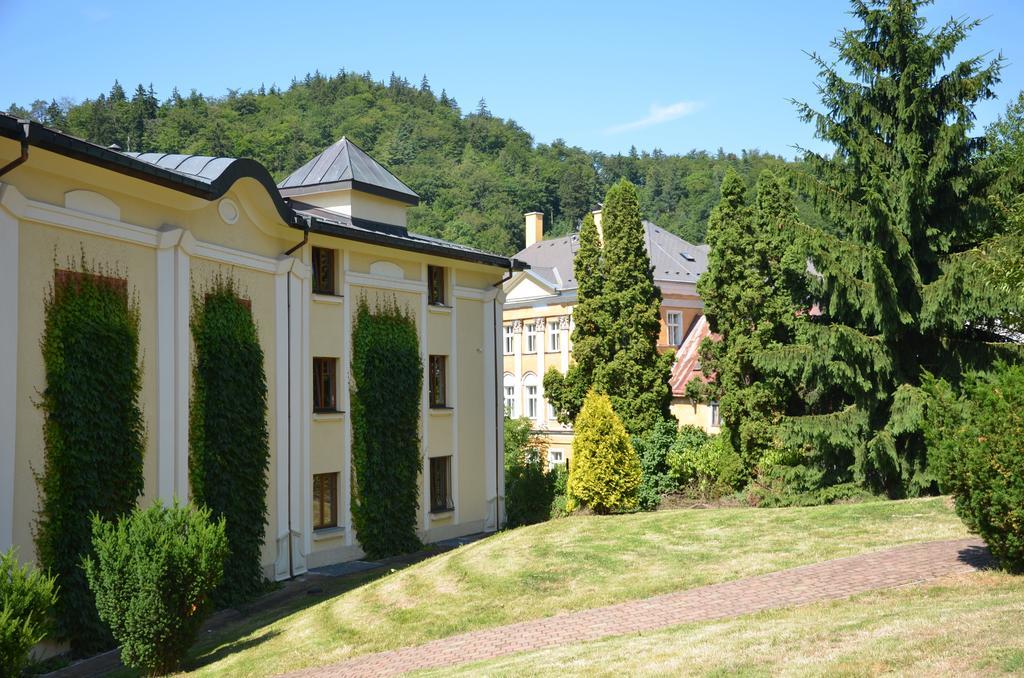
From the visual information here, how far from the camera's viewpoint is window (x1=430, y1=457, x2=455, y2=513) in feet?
84.5

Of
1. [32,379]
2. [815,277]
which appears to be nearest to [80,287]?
[32,379]

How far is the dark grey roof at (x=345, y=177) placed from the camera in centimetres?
2552

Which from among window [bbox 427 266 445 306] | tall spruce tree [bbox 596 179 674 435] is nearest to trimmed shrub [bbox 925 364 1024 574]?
window [bbox 427 266 445 306]

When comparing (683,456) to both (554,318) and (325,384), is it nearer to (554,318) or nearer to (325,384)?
(325,384)

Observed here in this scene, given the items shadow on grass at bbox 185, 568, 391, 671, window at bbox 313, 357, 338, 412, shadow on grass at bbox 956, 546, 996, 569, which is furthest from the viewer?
window at bbox 313, 357, 338, 412

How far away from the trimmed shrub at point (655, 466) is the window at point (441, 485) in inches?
322

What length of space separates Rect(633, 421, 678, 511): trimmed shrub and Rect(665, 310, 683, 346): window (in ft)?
41.2

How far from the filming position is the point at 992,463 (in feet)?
37.0

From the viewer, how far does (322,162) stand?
2681 centimetres

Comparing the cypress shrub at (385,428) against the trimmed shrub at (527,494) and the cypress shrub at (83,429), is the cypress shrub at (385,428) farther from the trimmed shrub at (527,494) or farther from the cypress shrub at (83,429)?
the cypress shrub at (83,429)

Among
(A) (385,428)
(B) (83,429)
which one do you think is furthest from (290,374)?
(B) (83,429)

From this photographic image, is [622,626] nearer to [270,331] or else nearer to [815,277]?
[270,331]

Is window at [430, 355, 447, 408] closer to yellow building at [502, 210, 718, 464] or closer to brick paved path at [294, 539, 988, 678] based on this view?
brick paved path at [294, 539, 988, 678]

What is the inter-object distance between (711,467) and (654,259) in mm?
17706
